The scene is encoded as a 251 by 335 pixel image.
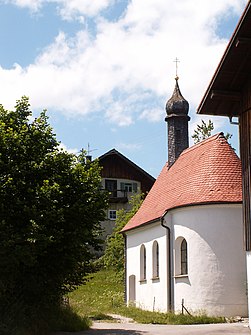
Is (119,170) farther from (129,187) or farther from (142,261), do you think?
(142,261)

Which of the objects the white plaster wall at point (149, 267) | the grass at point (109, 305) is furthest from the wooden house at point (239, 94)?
the white plaster wall at point (149, 267)

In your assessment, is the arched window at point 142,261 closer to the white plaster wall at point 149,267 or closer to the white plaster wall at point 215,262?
the white plaster wall at point 149,267

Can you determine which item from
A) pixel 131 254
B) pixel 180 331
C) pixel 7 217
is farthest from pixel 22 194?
pixel 131 254

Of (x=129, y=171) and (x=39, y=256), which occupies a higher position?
(x=129, y=171)

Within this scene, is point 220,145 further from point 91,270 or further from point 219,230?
point 91,270

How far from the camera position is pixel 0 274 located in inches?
598

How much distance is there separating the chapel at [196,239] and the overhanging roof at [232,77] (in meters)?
6.11

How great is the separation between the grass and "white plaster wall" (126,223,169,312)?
0.73 m

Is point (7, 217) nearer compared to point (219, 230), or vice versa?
point (7, 217)

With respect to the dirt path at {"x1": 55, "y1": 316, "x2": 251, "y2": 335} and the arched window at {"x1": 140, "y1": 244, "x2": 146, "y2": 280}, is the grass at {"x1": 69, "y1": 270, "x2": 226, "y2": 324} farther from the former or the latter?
the arched window at {"x1": 140, "y1": 244, "x2": 146, "y2": 280}

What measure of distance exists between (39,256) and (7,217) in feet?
4.87

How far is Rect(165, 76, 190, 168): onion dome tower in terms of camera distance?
104 ft

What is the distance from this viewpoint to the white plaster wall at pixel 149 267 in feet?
84.4

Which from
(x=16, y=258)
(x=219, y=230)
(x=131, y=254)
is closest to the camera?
(x=16, y=258)
